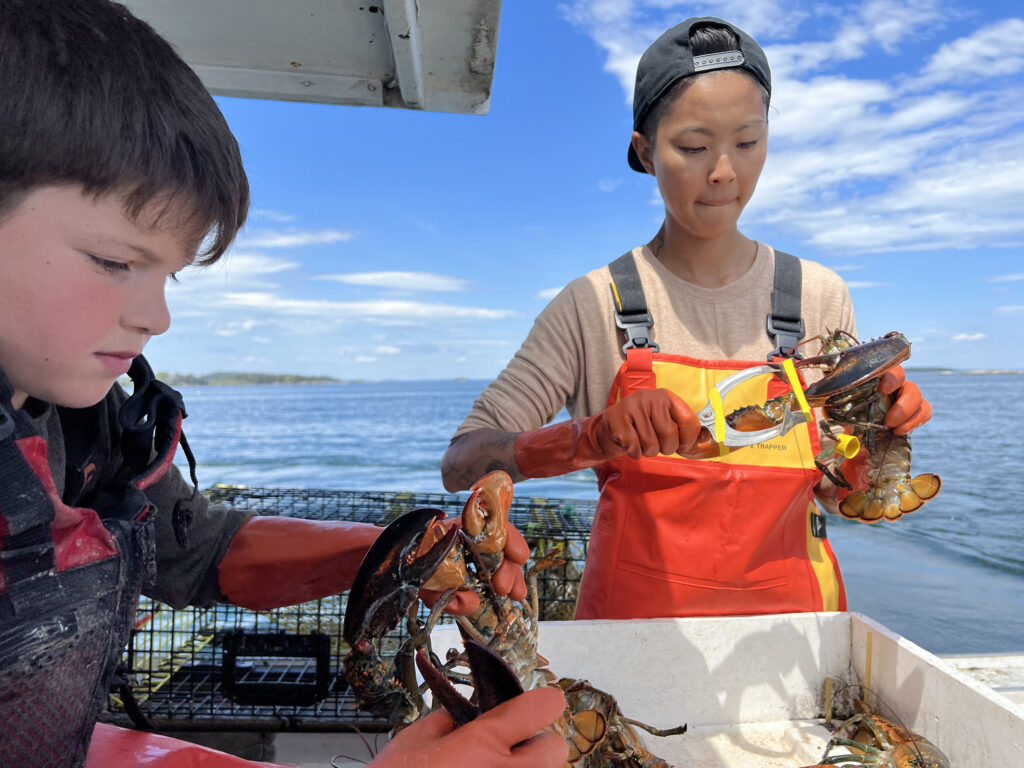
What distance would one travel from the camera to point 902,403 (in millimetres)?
2100

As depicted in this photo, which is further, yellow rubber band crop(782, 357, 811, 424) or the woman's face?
the woman's face

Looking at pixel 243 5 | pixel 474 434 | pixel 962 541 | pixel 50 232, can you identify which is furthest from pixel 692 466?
pixel 962 541

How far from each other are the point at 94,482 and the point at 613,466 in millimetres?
1401

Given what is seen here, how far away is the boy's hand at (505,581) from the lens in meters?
1.46

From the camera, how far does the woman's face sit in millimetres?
2127

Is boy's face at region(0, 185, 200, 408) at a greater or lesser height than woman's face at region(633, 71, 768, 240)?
lesser

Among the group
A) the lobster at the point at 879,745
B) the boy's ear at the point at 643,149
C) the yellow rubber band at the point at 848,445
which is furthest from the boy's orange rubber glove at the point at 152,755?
the boy's ear at the point at 643,149

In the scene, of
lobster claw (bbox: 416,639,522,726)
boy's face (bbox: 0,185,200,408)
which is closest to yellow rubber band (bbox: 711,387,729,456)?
lobster claw (bbox: 416,639,522,726)

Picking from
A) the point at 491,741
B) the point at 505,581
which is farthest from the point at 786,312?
the point at 491,741

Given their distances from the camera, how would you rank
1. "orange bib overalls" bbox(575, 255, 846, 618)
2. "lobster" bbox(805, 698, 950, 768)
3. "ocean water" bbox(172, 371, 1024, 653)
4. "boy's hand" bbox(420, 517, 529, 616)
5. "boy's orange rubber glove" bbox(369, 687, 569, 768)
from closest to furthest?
"boy's orange rubber glove" bbox(369, 687, 569, 768) → "boy's hand" bbox(420, 517, 529, 616) → "lobster" bbox(805, 698, 950, 768) → "orange bib overalls" bbox(575, 255, 846, 618) → "ocean water" bbox(172, 371, 1024, 653)

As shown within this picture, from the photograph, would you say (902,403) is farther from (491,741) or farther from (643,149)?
(491,741)

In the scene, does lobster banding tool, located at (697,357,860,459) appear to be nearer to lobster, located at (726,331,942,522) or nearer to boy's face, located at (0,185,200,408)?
lobster, located at (726,331,942,522)

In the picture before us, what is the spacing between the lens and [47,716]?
1064mm

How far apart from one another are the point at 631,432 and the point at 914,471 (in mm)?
15620
